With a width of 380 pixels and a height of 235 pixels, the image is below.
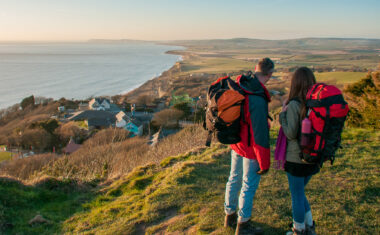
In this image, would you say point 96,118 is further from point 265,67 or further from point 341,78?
point 265,67

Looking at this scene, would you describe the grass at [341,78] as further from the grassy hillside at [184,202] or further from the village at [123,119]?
the grassy hillside at [184,202]

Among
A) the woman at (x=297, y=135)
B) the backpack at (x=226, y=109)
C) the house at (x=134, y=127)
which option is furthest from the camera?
the house at (x=134, y=127)

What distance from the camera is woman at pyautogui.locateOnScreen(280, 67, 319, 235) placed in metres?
2.72

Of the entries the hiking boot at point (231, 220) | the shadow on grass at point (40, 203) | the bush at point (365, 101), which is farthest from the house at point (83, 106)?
the hiking boot at point (231, 220)

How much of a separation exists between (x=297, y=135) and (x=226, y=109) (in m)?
0.74

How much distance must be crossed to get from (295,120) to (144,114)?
37958 millimetres

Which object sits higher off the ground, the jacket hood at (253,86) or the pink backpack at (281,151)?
the jacket hood at (253,86)

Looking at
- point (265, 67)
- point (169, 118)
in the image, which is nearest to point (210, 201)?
point (265, 67)

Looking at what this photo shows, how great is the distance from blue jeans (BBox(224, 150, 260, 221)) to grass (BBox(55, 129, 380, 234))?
0.39m

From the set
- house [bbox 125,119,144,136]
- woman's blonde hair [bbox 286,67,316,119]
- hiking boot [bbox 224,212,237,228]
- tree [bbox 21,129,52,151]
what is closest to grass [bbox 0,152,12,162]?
tree [bbox 21,129,52,151]

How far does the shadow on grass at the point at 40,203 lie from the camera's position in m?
4.18

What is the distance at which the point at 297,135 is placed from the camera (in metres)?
2.74

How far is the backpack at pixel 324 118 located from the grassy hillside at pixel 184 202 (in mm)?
1270

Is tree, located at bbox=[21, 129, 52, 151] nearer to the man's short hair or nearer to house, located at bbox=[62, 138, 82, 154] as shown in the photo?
house, located at bbox=[62, 138, 82, 154]
